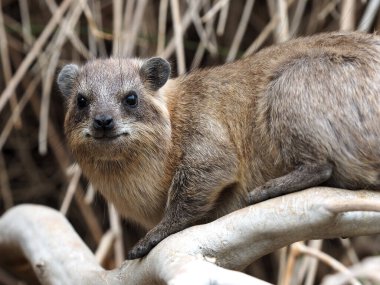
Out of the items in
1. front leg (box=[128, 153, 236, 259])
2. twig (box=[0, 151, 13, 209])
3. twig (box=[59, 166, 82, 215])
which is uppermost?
front leg (box=[128, 153, 236, 259])

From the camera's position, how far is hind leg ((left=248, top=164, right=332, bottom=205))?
11.5 feet

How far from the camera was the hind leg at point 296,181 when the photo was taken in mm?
3518

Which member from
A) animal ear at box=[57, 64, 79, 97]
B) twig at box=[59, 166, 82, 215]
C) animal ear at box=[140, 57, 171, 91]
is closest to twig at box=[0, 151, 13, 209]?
twig at box=[59, 166, 82, 215]

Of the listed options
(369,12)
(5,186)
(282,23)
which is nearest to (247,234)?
(369,12)

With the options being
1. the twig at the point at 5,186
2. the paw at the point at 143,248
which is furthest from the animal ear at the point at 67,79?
the twig at the point at 5,186

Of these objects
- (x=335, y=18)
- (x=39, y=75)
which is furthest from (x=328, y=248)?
(x=39, y=75)

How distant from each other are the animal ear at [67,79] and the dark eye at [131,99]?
47cm

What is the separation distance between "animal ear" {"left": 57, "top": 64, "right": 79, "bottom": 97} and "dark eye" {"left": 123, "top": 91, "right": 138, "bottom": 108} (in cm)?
47

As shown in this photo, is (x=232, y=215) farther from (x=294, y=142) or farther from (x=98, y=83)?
(x=98, y=83)

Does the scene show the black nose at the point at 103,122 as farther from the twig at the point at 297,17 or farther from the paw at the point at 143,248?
the twig at the point at 297,17

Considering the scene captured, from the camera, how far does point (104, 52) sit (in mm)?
6164

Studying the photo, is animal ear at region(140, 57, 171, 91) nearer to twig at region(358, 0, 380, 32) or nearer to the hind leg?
the hind leg

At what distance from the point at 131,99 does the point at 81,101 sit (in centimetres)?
26

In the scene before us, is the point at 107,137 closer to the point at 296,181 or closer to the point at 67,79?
the point at 67,79
